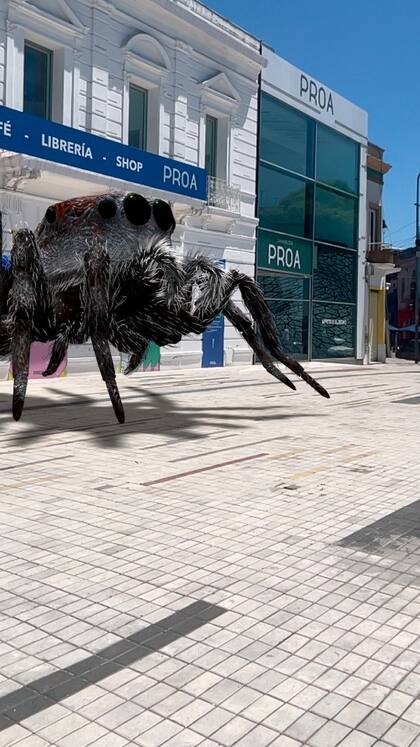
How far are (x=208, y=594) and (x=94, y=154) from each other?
49.6ft

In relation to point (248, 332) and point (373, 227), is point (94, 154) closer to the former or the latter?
point (248, 332)

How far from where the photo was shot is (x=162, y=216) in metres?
10.4

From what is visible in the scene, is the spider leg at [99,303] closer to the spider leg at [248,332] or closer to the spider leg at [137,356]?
the spider leg at [137,356]

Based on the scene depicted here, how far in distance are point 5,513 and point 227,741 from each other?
11.5ft

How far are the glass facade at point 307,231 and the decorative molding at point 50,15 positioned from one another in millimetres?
9415

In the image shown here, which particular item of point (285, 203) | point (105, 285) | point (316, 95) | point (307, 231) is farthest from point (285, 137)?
point (105, 285)

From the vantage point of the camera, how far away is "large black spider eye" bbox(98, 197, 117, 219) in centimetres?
982

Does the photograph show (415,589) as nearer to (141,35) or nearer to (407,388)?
(407,388)

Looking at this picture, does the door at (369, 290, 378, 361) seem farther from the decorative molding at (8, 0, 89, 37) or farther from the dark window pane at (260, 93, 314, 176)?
the decorative molding at (8, 0, 89, 37)

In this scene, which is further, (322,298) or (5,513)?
(322,298)

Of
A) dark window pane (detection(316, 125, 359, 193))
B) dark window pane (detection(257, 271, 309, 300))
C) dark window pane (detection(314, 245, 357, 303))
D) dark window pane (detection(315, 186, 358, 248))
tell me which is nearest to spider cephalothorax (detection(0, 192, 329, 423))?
dark window pane (detection(257, 271, 309, 300))

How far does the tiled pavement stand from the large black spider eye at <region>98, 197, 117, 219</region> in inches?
127

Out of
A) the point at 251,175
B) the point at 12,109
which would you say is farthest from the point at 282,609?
the point at 251,175

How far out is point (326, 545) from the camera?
16.6 ft
